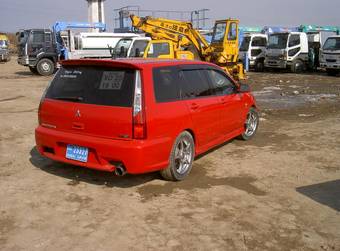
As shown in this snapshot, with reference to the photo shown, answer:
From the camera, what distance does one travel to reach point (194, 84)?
238 inches

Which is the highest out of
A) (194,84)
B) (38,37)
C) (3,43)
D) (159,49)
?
(38,37)

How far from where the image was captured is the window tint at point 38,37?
916 inches

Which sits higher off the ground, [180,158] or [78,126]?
[78,126]

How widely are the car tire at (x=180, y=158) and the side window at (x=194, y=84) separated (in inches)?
22.9

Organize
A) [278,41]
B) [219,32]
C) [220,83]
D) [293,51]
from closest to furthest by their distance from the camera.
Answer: [220,83]
[219,32]
[293,51]
[278,41]

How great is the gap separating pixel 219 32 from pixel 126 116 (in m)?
15.5

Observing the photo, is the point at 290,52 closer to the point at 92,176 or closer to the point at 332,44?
the point at 332,44

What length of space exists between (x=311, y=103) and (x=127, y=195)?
971 centimetres

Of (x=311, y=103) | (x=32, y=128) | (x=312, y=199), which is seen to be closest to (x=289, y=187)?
(x=312, y=199)

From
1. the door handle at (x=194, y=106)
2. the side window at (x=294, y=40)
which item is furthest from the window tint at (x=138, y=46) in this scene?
the side window at (x=294, y=40)

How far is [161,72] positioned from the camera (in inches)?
214

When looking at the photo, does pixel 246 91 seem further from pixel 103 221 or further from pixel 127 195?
pixel 103 221

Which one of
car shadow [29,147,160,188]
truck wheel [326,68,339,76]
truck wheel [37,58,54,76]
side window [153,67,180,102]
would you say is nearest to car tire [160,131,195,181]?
car shadow [29,147,160,188]

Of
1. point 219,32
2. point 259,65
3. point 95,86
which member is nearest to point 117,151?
point 95,86
